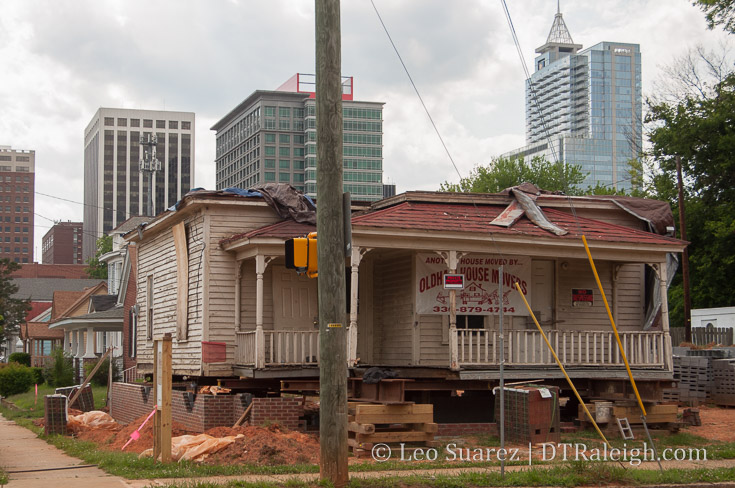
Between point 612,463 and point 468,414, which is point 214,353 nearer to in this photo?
point 468,414

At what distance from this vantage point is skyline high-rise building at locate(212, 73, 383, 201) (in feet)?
568

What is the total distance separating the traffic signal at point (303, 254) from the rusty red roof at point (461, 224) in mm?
6516

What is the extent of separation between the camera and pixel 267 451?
1334 centimetres

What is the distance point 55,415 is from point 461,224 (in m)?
9.93

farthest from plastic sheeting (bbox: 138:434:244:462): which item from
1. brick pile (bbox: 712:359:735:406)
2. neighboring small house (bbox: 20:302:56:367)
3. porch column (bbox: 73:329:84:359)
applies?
neighboring small house (bbox: 20:302:56:367)

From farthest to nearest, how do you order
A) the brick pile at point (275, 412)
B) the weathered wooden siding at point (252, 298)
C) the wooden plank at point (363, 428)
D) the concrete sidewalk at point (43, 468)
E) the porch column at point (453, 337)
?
the weathered wooden siding at point (252, 298) → the porch column at point (453, 337) → the brick pile at point (275, 412) → the wooden plank at point (363, 428) → the concrete sidewalk at point (43, 468)

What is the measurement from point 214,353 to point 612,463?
32.2 ft

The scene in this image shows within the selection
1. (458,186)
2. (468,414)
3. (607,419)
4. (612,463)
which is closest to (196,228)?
(468,414)

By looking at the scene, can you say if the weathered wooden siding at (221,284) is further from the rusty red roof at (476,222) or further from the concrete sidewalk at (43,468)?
the concrete sidewalk at (43,468)

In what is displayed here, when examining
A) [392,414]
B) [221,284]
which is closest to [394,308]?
[221,284]

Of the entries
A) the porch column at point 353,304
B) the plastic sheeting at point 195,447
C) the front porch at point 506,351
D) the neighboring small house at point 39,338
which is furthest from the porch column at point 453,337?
the neighboring small house at point 39,338

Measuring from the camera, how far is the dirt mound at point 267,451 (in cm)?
1321

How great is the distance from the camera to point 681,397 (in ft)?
77.5

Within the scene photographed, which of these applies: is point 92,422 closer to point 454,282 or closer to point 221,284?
point 221,284
